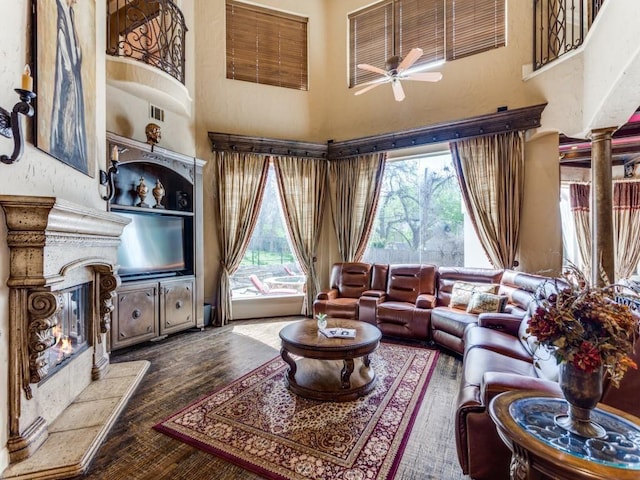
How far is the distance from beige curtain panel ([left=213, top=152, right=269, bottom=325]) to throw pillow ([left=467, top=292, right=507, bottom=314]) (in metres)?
3.67

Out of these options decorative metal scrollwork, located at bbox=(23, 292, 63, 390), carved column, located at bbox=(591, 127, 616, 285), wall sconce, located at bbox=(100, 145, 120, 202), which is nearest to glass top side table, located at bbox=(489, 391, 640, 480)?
decorative metal scrollwork, located at bbox=(23, 292, 63, 390)

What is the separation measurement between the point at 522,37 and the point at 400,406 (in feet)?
17.5

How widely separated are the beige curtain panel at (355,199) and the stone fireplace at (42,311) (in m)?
3.96

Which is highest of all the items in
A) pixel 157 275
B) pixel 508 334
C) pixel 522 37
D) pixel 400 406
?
pixel 522 37

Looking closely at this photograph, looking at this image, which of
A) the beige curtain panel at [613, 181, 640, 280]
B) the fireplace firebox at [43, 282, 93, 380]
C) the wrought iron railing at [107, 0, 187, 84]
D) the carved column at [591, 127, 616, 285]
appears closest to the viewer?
the fireplace firebox at [43, 282, 93, 380]

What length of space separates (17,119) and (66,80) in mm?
971

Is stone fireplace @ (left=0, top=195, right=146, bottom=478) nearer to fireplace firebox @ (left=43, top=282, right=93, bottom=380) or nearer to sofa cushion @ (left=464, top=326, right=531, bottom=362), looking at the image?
fireplace firebox @ (left=43, top=282, right=93, bottom=380)

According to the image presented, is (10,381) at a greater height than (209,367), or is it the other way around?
(10,381)

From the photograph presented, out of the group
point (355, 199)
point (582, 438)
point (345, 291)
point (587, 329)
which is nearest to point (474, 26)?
point (355, 199)

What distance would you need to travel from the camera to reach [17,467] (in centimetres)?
193

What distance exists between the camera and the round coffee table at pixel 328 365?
113 inches

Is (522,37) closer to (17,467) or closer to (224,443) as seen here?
(224,443)

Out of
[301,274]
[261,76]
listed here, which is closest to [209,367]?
[301,274]

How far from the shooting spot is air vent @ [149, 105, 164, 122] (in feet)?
15.3
